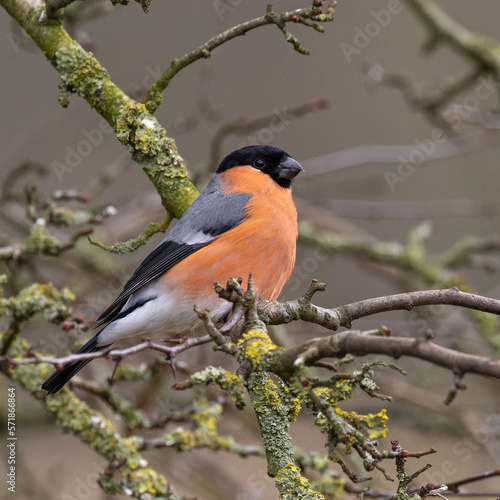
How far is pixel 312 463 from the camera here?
2635 mm

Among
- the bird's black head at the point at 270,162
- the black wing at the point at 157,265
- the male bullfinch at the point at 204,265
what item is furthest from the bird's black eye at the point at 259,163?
the black wing at the point at 157,265

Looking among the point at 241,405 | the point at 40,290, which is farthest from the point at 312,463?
the point at 40,290

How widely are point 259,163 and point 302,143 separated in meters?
3.17

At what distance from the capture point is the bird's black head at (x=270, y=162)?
3295mm

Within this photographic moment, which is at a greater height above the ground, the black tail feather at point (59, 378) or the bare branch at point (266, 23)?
the bare branch at point (266, 23)

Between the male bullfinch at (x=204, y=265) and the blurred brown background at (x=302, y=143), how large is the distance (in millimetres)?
794

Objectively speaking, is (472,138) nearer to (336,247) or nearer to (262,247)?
(336,247)

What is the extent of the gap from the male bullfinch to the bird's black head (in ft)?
0.76

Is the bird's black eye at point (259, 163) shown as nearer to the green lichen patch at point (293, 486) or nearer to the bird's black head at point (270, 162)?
the bird's black head at point (270, 162)

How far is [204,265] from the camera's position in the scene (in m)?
2.87

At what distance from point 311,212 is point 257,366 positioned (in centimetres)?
297

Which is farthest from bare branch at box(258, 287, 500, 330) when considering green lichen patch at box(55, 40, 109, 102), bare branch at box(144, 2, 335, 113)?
green lichen patch at box(55, 40, 109, 102)

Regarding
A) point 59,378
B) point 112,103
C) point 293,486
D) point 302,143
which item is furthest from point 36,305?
point 302,143

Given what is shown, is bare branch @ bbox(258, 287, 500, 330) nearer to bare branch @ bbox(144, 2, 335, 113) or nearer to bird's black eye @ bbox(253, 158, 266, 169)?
bare branch @ bbox(144, 2, 335, 113)
